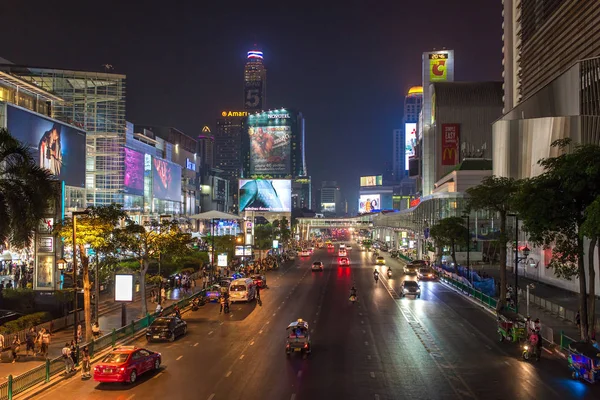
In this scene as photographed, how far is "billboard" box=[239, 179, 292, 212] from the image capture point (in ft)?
566

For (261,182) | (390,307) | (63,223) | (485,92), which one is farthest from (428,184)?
(63,223)

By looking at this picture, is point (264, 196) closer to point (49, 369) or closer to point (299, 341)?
point (299, 341)

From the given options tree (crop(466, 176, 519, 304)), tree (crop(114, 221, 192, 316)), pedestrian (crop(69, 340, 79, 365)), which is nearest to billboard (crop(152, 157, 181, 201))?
tree (crop(114, 221, 192, 316))

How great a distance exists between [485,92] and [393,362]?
125775 mm

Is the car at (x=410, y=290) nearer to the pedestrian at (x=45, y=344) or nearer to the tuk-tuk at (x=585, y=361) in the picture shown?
the tuk-tuk at (x=585, y=361)

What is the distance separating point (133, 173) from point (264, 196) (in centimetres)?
6594

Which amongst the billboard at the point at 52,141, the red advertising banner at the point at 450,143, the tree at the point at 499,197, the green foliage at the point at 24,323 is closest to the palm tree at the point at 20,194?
the green foliage at the point at 24,323

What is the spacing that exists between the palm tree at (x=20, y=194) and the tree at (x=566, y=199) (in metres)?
22.0

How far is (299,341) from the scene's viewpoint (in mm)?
24703

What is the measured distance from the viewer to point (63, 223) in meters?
34.3

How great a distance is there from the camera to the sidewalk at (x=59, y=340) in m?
23.0

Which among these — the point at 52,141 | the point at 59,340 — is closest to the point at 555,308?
the point at 59,340

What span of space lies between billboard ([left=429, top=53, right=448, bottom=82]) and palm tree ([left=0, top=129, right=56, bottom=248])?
142m

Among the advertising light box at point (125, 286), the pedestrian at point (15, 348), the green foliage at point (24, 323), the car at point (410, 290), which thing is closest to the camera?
the pedestrian at point (15, 348)
